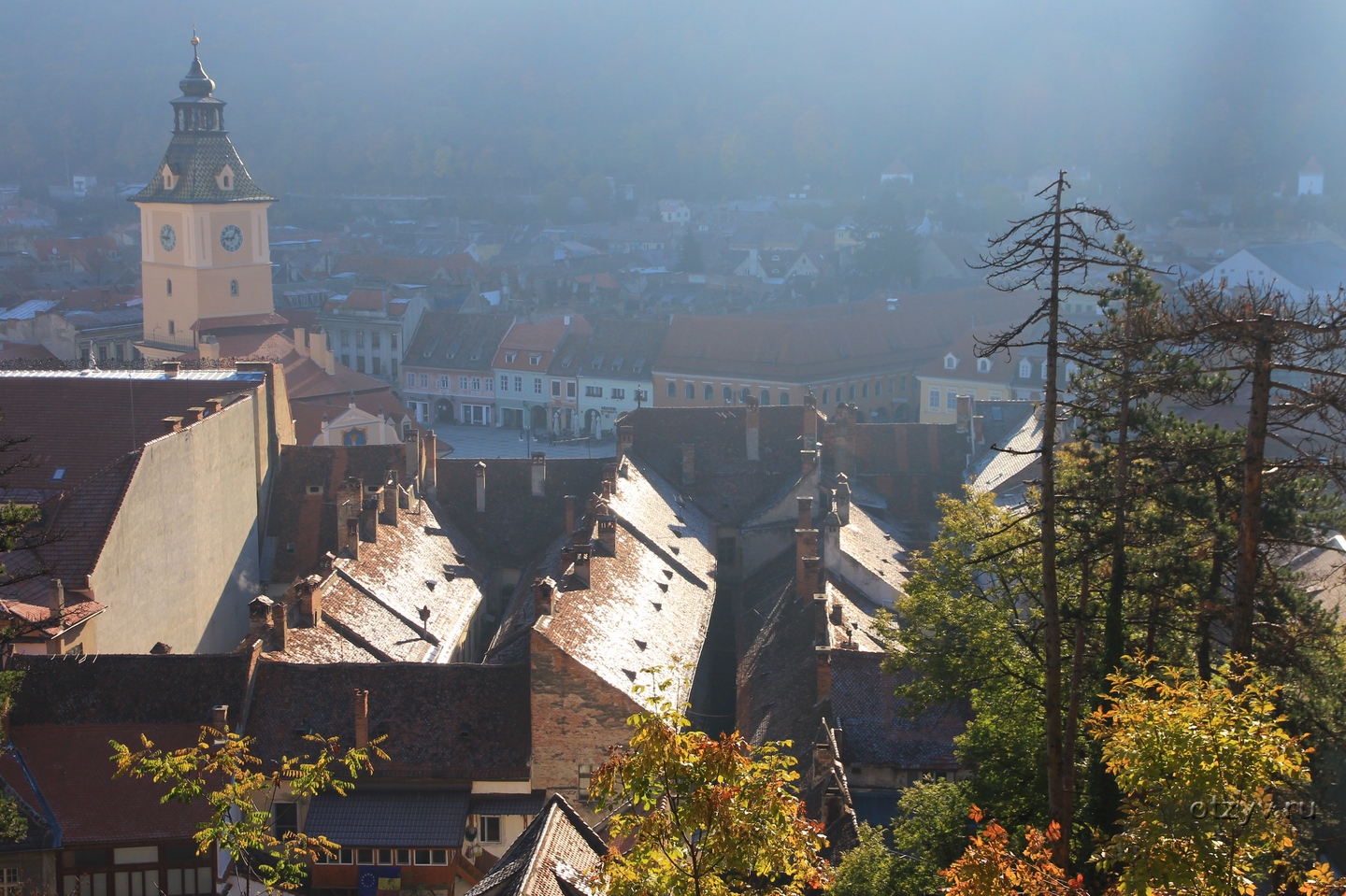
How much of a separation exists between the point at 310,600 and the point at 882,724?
13126 millimetres

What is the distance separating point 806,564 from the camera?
4191cm

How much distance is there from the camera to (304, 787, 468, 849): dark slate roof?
3003 cm

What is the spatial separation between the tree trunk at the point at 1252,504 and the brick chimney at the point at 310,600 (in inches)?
852

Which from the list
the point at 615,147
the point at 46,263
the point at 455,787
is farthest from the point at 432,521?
the point at 615,147

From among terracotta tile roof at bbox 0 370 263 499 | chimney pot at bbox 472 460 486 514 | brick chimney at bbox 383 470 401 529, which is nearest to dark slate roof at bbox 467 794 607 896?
brick chimney at bbox 383 470 401 529

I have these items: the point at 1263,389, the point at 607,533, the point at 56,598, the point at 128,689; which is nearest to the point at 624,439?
the point at 607,533

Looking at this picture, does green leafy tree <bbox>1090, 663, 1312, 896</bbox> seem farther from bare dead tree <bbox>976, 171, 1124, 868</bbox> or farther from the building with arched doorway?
the building with arched doorway

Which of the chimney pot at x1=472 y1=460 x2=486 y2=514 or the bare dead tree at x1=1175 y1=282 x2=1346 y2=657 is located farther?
the chimney pot at x1=472 y1=460 x2=486 y2=514

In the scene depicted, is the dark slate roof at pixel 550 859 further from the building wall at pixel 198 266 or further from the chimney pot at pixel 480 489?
the building wall at pixel 198 266

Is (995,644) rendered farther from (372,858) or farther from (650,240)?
(650,240)

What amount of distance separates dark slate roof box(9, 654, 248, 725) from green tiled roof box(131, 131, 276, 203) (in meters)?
50.7

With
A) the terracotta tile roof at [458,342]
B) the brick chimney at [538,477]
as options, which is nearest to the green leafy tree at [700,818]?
the brick chimney at [538,477]

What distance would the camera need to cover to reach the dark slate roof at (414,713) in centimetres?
3152

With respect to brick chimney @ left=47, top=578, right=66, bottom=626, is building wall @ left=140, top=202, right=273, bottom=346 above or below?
above
